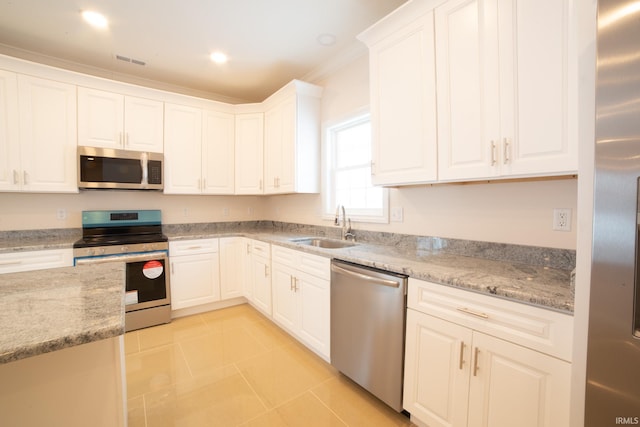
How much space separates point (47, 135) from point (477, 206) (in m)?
3.81

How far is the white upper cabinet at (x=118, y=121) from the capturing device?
2.70m

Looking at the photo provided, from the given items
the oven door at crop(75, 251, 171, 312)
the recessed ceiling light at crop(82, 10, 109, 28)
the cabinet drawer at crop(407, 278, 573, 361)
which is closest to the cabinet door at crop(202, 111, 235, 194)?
the oven door at crop(75, 251, 171, 312)

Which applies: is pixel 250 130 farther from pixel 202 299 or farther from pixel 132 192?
pixel 202 299

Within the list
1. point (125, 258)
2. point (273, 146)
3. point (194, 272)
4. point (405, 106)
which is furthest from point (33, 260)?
point (405, 106)

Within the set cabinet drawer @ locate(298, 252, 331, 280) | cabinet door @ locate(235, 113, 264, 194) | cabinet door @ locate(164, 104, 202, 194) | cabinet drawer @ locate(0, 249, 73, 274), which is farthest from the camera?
cabinet door @ locate(235, 113, 264, 194)

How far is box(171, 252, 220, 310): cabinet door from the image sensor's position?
296 centimetres

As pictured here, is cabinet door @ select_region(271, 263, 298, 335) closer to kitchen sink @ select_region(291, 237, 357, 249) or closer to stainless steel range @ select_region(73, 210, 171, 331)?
kitchen sink @ select_region(291, 237, 357, 249)

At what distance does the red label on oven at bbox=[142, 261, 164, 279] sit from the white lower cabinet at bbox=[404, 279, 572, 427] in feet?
8.50

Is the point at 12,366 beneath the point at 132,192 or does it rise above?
beneath

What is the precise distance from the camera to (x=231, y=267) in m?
3.30

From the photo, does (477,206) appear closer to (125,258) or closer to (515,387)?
(515,387)

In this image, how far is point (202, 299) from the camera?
3111mm

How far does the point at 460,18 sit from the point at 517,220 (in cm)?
121

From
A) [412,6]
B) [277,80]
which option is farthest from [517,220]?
[277,80]
